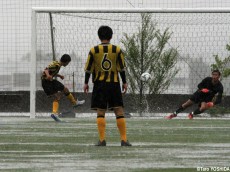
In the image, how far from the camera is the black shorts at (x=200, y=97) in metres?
25.0

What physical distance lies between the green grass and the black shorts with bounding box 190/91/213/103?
20.8 feet

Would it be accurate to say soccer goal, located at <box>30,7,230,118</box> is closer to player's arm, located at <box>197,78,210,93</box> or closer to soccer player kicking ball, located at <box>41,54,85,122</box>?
player's arm, located at <box>197,78,210,93</box>

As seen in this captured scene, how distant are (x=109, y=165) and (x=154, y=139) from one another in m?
4.70

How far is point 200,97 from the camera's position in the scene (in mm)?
25078

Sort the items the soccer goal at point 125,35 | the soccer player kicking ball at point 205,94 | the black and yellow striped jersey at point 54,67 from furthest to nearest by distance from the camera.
Answer: the soccer goal at point 125,35 < the soccer player kicking ball at point 205,94 < the black and yellow striped jersey at point 54,67

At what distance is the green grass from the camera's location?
34.5 feet

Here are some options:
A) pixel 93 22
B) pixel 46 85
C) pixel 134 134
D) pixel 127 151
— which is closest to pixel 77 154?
pixel 127 151

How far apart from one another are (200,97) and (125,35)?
13.7 feet

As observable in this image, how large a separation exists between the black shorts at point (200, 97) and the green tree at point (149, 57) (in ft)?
9.46

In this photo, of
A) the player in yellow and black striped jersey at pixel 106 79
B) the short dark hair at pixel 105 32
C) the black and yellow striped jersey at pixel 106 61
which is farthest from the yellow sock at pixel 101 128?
the short dark hair at pixel 105 32

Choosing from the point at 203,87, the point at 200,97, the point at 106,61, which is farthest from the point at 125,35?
the point at 106,61

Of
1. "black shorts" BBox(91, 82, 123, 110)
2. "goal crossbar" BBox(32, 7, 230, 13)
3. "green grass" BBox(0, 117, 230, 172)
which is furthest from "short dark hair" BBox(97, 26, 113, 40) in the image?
"goal crossbar" BBox(32, 7, 230, 13)

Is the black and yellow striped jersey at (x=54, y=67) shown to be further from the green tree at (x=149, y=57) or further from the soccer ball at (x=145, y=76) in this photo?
the green tree at (x=149, y=57)

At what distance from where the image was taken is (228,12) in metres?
27.3
